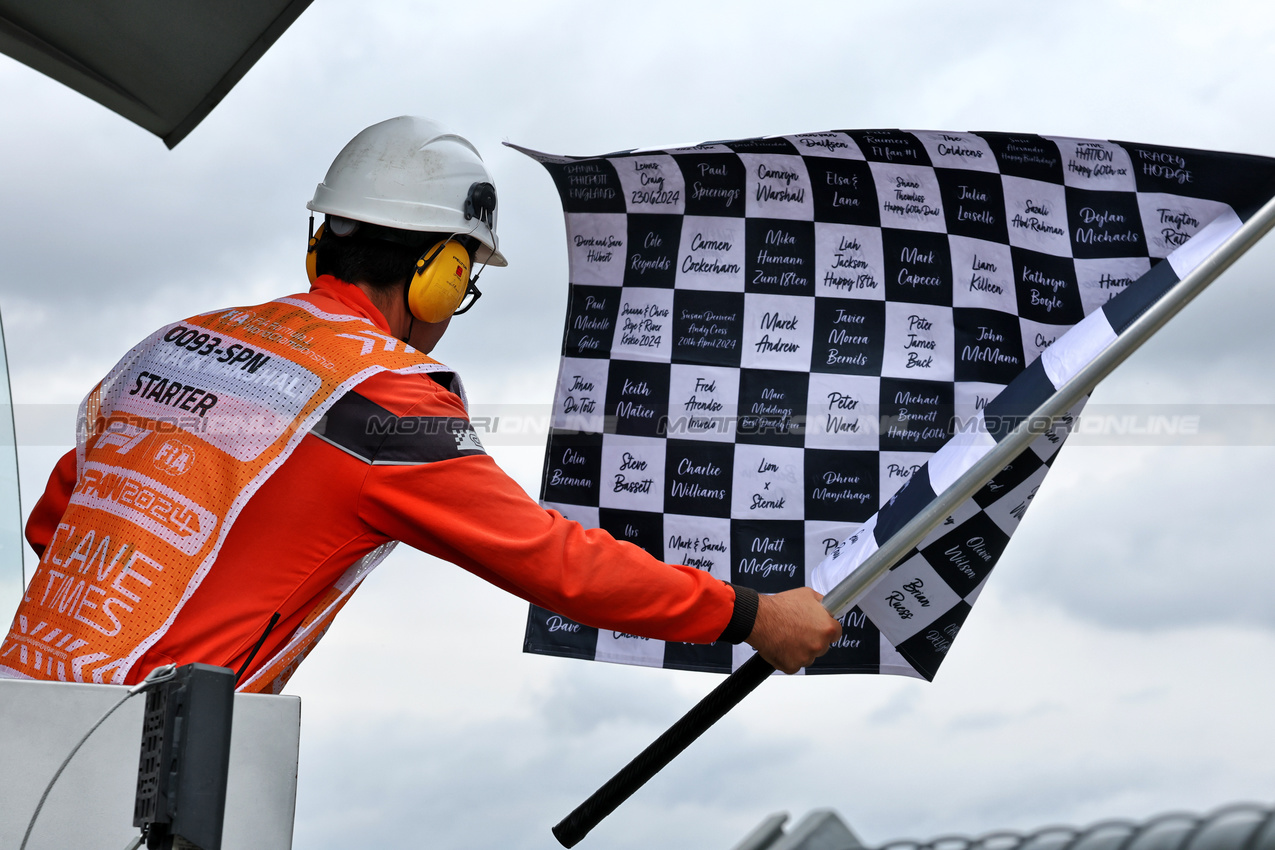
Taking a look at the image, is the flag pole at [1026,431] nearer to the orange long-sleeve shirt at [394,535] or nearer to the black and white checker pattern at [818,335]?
the black and white checker pattern at [818,335]

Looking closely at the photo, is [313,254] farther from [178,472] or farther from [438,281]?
[178,472]

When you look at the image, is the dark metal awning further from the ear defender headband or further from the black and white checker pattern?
the black and white checker pattern

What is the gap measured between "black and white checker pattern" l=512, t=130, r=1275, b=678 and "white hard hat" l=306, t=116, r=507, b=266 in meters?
0.48

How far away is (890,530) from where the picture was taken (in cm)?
284

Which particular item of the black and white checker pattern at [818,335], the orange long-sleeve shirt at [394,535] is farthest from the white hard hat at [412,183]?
→ the orange long-sleeve shirt at [394,535]

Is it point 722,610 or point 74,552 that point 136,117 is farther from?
point 722,610

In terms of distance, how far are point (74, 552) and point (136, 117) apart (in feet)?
5.03

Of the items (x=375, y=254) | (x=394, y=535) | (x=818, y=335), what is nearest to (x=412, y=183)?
(x=375, y=254)

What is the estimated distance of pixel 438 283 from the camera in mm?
2729

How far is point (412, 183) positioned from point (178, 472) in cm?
98

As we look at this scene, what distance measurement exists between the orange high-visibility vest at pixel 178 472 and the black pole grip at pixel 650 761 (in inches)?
34.9

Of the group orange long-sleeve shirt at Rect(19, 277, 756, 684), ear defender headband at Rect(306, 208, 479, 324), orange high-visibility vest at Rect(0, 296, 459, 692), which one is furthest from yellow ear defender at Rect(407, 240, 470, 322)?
orange long-sleeve shirt at Rect(19, 277, 756, 684)

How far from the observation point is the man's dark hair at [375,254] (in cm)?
A: 273

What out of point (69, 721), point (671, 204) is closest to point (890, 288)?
point (671, 204)
